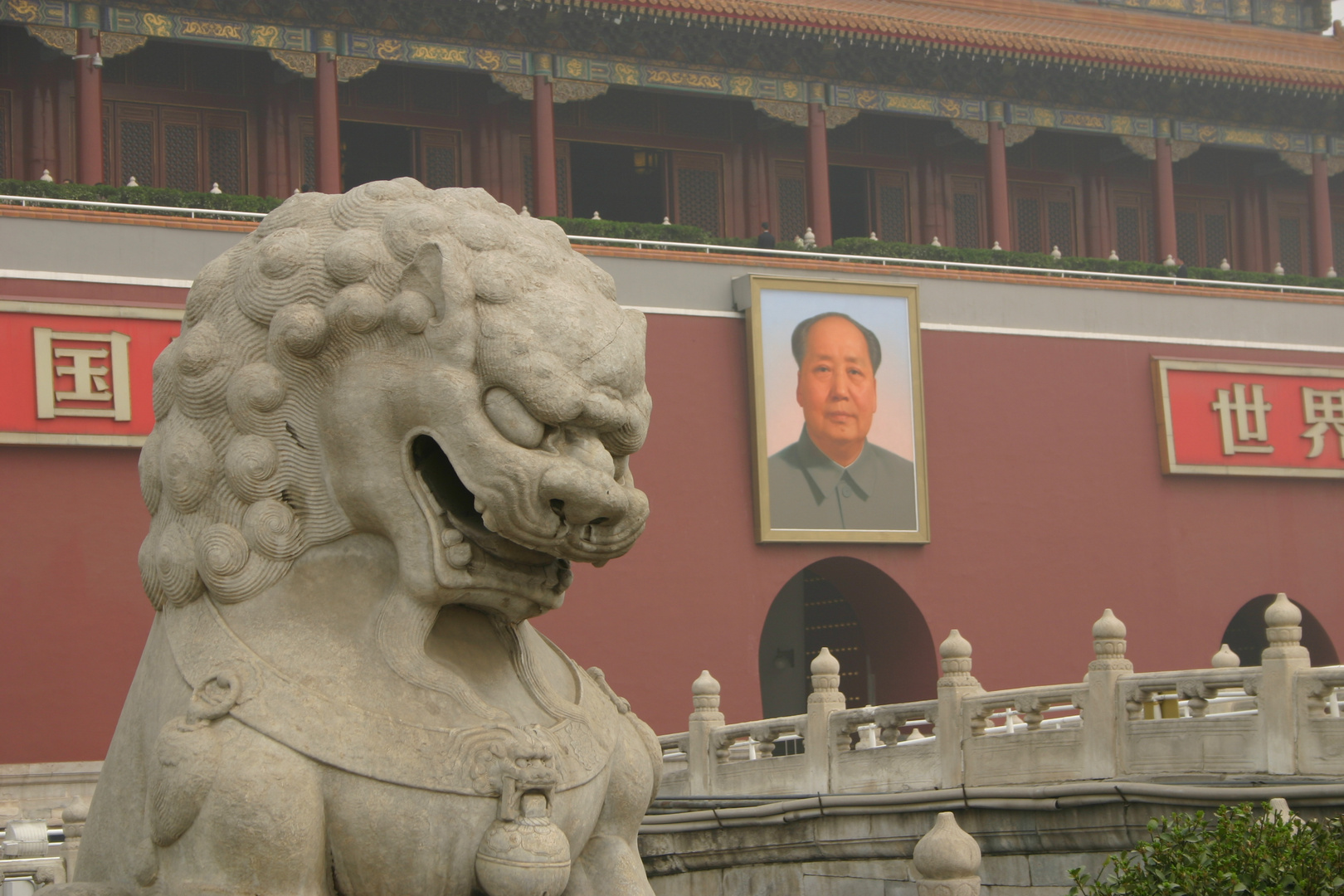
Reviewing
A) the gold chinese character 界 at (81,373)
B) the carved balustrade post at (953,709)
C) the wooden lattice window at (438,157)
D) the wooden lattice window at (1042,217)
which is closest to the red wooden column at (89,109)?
the gold chinese character 界 at (81,373)

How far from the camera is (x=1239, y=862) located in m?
4.50

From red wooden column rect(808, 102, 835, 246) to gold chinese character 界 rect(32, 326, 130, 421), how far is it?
6.62 m

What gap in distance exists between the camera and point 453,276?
123 inches

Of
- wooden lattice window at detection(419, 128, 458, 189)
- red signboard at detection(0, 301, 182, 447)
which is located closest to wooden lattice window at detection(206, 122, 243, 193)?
wooden lattice window at detection(419, 128, 458, 189)

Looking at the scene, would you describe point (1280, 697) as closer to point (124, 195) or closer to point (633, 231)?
point (633, 231)

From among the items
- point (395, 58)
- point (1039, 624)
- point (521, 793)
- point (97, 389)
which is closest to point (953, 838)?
point (521, 793)

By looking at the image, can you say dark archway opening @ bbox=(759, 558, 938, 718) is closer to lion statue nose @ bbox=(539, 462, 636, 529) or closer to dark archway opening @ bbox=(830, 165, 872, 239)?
dark archway opening @ bbox=(830, 165, 872, 239)

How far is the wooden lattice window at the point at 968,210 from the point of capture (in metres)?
19.3

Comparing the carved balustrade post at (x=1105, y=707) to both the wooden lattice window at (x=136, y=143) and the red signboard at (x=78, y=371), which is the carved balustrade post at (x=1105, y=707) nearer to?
the red signboard at (x=78, y=371)

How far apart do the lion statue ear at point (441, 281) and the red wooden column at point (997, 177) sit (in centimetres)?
1485

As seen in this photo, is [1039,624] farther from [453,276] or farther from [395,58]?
[453,276]

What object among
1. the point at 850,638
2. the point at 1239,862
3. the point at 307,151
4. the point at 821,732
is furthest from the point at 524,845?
the point at 307,151

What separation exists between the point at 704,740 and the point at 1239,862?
25.2 feet

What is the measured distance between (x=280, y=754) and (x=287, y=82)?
14.5 metres
